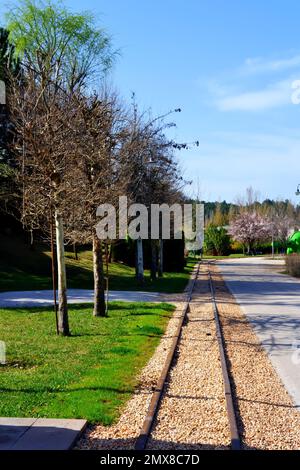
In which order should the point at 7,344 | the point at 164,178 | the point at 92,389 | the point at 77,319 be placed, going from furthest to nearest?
the point at 164,178 → the point at 77,319 → the point at 7,344 → the point at 92,389

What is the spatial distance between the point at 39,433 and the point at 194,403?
7.88 ft

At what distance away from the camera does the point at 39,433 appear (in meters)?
6.00

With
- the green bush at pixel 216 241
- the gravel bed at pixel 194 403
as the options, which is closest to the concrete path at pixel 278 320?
the gravel bed at pixel 194 403

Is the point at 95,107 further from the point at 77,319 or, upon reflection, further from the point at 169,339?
the point at 169,339

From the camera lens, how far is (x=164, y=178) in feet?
96.0

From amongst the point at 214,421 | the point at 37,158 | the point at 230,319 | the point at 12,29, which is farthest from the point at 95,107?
the point at 12,29

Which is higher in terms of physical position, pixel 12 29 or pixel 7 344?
pixel 12 29

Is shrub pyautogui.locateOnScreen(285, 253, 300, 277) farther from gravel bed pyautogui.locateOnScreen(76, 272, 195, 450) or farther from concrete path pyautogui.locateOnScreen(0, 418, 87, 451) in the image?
concrete path pyautogui.locateOnScreen(0, 418, 87, 451)

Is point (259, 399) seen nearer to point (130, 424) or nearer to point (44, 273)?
point (130, 424)

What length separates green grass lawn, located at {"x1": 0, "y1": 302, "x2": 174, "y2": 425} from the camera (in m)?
7.23
